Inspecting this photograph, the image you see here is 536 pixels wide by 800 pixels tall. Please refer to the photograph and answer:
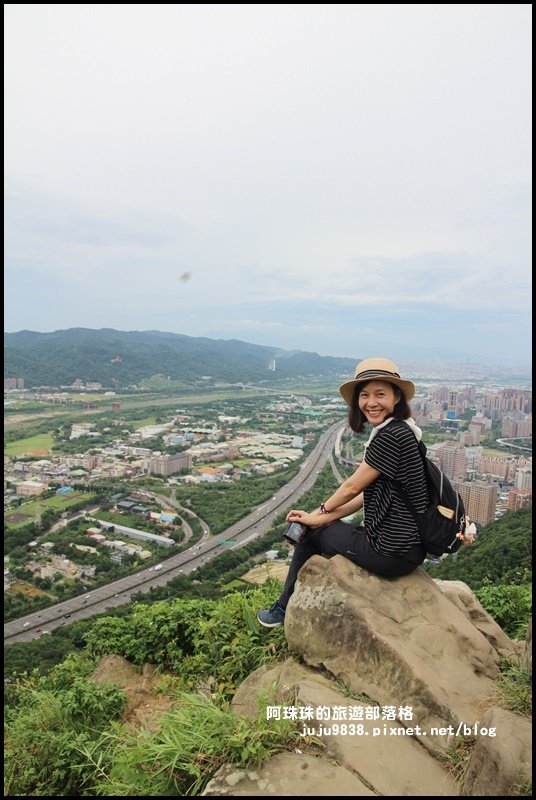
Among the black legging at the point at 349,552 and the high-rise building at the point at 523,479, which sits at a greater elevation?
the black legging at the point at 349,552

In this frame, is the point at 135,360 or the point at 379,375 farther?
the point at 135,360

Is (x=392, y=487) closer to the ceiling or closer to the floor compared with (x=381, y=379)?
closer to the floor

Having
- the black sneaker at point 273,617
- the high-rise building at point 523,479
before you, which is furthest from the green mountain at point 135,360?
the black sneaker at point 273,617

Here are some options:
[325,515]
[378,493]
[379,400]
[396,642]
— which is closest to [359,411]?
[379,400]

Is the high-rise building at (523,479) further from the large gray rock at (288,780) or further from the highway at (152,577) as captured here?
the large gray rock at (288,780)

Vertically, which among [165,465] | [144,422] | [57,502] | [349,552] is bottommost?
[57,502]

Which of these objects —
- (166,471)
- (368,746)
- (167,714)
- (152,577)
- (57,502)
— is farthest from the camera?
(166,471)

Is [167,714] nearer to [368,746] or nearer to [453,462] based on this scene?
[368,746]
